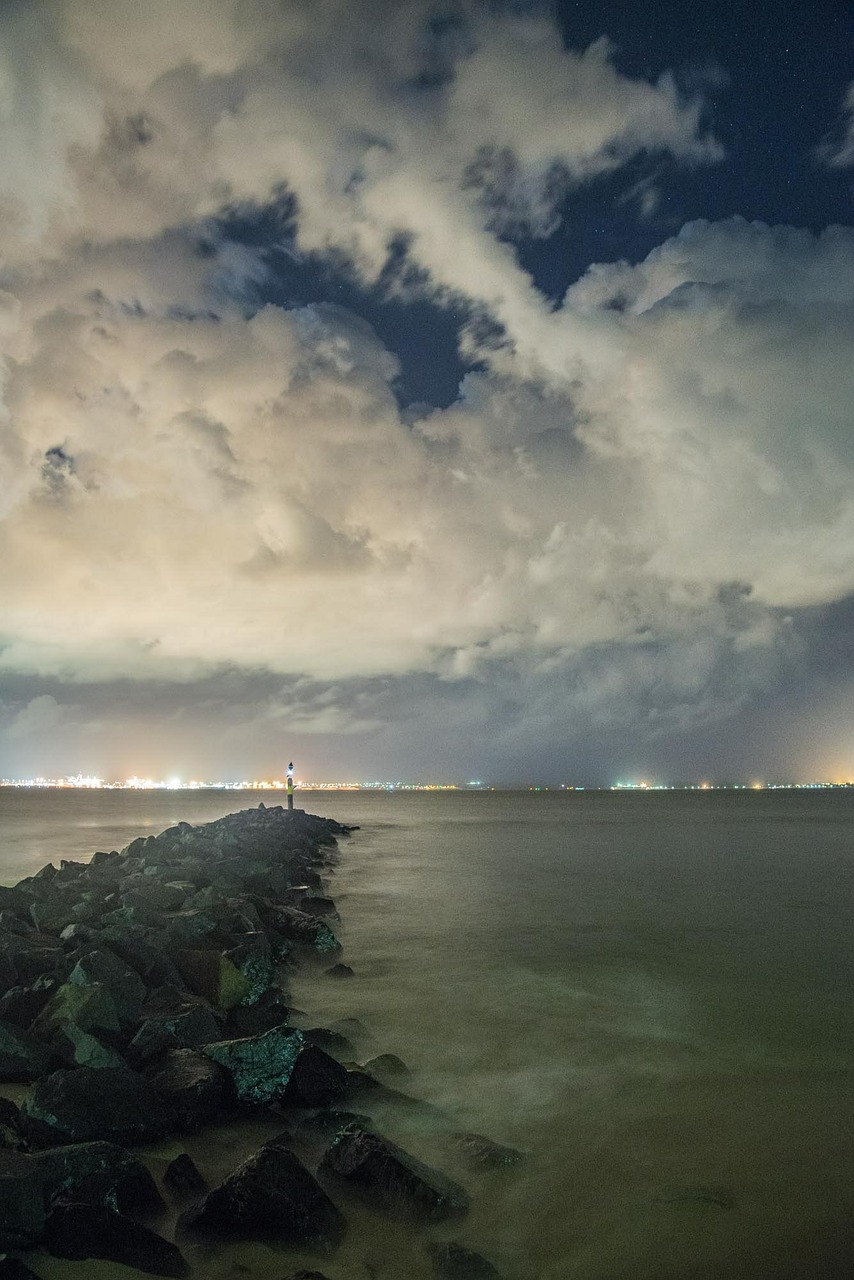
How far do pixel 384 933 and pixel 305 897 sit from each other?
3.05 metres

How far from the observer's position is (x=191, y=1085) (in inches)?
236

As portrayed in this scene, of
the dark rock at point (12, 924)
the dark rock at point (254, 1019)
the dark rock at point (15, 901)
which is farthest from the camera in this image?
the dark rock at point (15, 901)

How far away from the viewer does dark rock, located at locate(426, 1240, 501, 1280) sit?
4.32m

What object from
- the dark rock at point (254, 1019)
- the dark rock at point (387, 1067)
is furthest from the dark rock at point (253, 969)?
the dark rock at point (387, 1067)

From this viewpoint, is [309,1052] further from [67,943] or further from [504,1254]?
[67,943]

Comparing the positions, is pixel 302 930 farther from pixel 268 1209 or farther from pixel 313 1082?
pixel 268 1209

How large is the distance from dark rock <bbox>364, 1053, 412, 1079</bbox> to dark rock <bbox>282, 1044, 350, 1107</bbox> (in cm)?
84

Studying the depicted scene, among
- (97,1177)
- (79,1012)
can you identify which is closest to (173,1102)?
(97,1177)

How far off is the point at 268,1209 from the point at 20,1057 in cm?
327

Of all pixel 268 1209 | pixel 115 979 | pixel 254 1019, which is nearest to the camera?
pixel 268 1209

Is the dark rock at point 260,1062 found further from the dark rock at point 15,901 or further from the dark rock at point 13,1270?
the dark rock at point 15,901

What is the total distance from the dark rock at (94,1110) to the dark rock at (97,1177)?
75 centimetres

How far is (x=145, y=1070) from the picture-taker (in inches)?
255

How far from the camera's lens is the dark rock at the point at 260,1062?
6.20m
